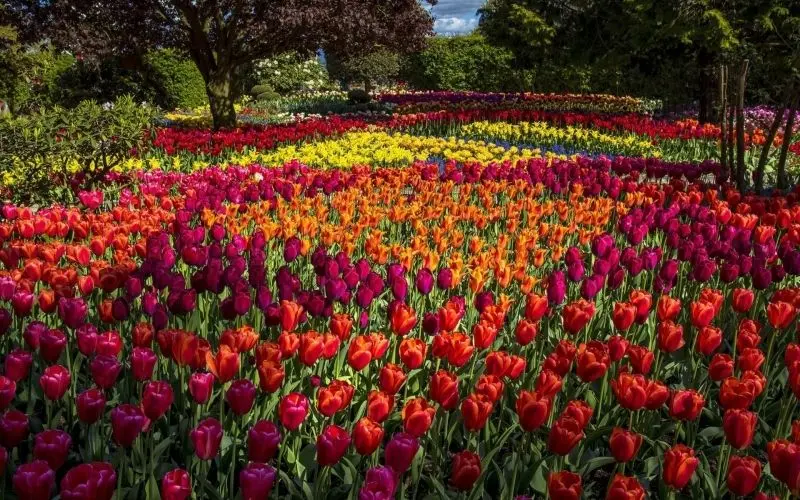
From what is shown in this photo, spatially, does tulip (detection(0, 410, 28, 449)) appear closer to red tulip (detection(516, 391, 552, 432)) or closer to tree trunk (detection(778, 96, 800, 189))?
red tulip (detection(516, 391, 552, 432))

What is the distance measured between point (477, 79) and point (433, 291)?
3486 centimetres

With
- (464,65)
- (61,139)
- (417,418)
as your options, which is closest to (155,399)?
(417,418)

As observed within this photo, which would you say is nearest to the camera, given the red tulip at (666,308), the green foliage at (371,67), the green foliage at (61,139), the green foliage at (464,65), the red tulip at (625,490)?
the red tulip at (625,490)

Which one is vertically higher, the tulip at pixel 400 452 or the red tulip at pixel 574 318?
the tulip at pixel 400 452

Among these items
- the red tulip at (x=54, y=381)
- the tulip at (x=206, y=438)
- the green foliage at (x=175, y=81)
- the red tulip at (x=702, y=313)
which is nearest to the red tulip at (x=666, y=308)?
the red tulip at (x=702, y=313)

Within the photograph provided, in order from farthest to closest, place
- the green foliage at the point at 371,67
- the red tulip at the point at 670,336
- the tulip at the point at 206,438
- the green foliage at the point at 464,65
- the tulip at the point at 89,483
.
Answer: the green foliage at the point at 464,65
the green foliage at the point at 371,67
the red tulip at the point at 670,336
the tulip at the point at 206,438
the tulip at the point at 89,483

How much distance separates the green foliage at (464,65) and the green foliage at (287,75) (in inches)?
218

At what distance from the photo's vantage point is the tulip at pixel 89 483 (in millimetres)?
1597

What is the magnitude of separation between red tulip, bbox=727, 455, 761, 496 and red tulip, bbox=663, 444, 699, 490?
8cm

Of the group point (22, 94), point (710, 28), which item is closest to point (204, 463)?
point (710, 28)

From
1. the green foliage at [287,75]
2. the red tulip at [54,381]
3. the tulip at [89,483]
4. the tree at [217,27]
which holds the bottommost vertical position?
the red tulip at [54,381]

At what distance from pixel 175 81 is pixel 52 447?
28.8m

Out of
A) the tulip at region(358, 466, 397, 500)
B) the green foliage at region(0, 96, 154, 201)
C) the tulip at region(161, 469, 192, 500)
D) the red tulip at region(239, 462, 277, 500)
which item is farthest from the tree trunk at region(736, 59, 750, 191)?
the tulip at region(161, 469, 192, 500)

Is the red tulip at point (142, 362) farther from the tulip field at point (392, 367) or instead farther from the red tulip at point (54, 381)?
the red tulip at point (54, 381)
